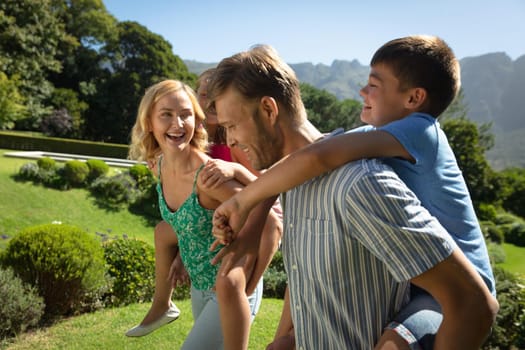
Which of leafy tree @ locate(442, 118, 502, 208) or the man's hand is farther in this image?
leafy tree @ locate(442, 118, 502, 208)

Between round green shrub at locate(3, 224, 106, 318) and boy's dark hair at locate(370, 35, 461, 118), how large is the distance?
19.0 ft

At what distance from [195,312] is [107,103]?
1400 inches

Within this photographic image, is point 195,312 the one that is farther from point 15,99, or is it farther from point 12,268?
point 15,99

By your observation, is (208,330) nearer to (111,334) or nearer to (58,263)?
(111,334)

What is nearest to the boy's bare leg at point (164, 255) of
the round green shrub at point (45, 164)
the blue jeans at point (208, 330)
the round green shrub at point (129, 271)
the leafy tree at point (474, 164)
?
the blue jeans at point (208, 330)

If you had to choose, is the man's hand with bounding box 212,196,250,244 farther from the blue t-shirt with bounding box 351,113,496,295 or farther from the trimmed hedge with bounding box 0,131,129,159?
the trimmed hedge with bounding box 0,131,129,159

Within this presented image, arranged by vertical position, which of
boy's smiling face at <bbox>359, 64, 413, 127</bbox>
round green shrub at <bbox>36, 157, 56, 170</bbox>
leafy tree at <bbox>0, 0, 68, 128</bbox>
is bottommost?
round green shrub at <bbox>36, 157, 56, 170</bbox>

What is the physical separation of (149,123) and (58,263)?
430 centimetres

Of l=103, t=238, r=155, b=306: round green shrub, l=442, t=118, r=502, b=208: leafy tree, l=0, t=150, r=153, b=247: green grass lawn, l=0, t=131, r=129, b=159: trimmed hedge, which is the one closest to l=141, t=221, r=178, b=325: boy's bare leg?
l=103, t=238, r=155, b=306: round green shrub

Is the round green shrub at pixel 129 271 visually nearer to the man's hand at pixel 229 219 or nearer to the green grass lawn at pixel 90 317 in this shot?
the green grass lawn at pixel 90 317

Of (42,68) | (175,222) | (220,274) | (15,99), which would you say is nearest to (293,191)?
(220,274)

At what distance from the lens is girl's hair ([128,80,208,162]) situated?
2.56m

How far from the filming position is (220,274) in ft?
5.49

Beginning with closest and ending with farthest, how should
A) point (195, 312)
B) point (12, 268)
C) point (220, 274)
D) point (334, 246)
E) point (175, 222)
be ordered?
point (334, 246)
point (220, 274)
point (175, 222)
point (195, 312)
point (12, 268)
